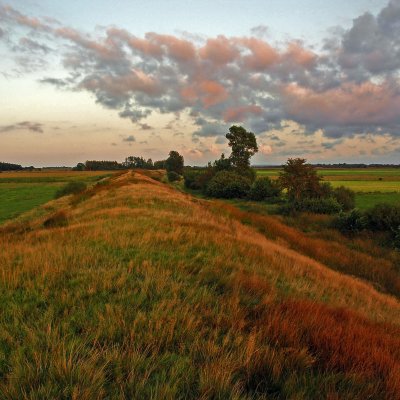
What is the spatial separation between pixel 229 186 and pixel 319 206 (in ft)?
68.2

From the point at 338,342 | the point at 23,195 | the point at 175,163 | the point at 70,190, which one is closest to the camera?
the point at 338,342

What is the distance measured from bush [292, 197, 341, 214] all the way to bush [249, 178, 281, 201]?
36.6 feet

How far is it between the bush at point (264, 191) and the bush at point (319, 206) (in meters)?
11.1

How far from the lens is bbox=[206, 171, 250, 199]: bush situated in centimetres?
5303

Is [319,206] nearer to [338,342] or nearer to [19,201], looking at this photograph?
[338,342]

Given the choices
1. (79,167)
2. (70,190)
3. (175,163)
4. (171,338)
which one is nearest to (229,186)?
(70,190)

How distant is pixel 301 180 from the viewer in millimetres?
40250

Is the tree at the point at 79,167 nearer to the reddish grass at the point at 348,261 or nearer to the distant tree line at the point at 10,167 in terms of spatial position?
the distant tree line at the point at 10,167

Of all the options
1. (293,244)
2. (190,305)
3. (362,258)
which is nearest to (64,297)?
(190,305)

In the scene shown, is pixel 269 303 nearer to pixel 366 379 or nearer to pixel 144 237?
pixel 366 379

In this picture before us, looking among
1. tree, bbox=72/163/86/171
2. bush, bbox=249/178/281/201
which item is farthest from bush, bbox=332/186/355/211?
tree, bbox=72/163/86/171

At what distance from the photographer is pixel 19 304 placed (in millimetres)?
3803

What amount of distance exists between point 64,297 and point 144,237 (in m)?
4.03

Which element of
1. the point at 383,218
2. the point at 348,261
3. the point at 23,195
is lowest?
the point at 348,261
